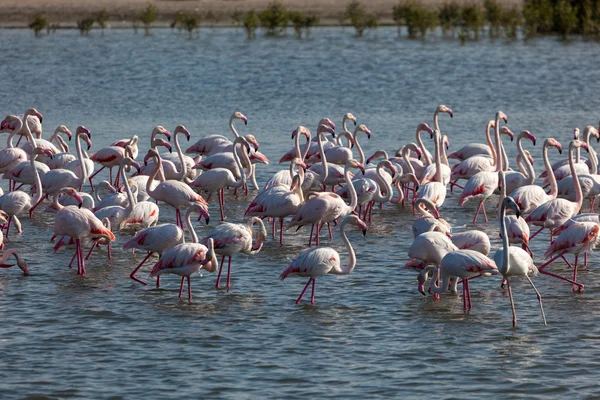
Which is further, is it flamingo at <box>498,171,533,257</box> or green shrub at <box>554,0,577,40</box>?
green shrub at <box>554,0,577,40</box>

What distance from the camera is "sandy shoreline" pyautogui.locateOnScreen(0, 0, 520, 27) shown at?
131ft

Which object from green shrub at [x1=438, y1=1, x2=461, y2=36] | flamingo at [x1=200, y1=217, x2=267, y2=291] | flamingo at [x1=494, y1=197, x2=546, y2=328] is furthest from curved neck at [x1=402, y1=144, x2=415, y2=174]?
green shrub at [x1=438, y1=1, x2=461, y2=36]

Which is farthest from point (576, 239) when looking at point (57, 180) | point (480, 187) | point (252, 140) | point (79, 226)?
point (57, 180)

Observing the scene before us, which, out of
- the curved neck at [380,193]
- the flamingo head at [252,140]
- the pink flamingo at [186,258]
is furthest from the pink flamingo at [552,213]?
the flamingo head at [252,140]

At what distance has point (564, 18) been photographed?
→ 1304 inches

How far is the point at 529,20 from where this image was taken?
34.2 m

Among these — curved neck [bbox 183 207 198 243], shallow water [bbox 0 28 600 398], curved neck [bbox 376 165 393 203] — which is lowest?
shallow water [bbox 0 28 600 398]

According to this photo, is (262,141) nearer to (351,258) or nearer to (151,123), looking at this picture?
(151,123)

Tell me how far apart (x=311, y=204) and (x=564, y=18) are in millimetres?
24357

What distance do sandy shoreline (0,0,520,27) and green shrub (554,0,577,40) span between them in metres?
7.72

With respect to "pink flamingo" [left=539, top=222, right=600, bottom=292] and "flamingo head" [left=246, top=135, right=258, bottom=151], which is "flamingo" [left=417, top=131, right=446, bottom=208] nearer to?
"pink flamingo" [left=539, top=222, right=600, bottom=292]

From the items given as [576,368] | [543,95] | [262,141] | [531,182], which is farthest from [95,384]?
[543,95]

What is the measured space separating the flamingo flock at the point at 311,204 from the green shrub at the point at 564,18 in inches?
792

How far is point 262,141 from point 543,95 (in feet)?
26.2
